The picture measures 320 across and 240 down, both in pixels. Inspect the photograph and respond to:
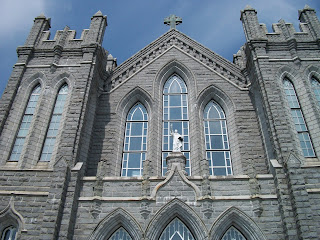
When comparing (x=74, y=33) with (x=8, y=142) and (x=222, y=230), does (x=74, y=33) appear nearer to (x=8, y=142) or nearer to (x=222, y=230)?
(x=8, y=142)

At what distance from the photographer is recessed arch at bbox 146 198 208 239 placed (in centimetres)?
1081

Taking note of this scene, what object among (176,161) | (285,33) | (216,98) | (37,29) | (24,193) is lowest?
(24,193)

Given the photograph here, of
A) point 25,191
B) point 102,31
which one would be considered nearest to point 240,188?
point 25,191

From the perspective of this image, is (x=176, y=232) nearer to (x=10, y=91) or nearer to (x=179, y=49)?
(x=10, y=91)

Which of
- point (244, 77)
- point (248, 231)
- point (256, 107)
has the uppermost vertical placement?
point (244, 77)

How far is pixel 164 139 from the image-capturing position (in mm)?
14797

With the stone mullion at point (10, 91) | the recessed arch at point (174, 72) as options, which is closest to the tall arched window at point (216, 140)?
the recessed arch at point (174, 72)

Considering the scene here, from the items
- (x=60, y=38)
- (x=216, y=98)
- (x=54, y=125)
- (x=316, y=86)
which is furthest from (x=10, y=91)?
(x=316, y=86)

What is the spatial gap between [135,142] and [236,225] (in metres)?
5.64

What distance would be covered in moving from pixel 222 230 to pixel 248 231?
830mm

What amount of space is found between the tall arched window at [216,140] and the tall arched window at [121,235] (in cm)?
429

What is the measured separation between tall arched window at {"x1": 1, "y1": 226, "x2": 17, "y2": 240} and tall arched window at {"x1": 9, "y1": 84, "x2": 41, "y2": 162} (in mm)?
2588

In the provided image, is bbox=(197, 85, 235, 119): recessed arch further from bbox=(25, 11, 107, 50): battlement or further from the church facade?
bbox=(25, 11, 107, 50): battlement

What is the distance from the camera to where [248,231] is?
35.8ft
